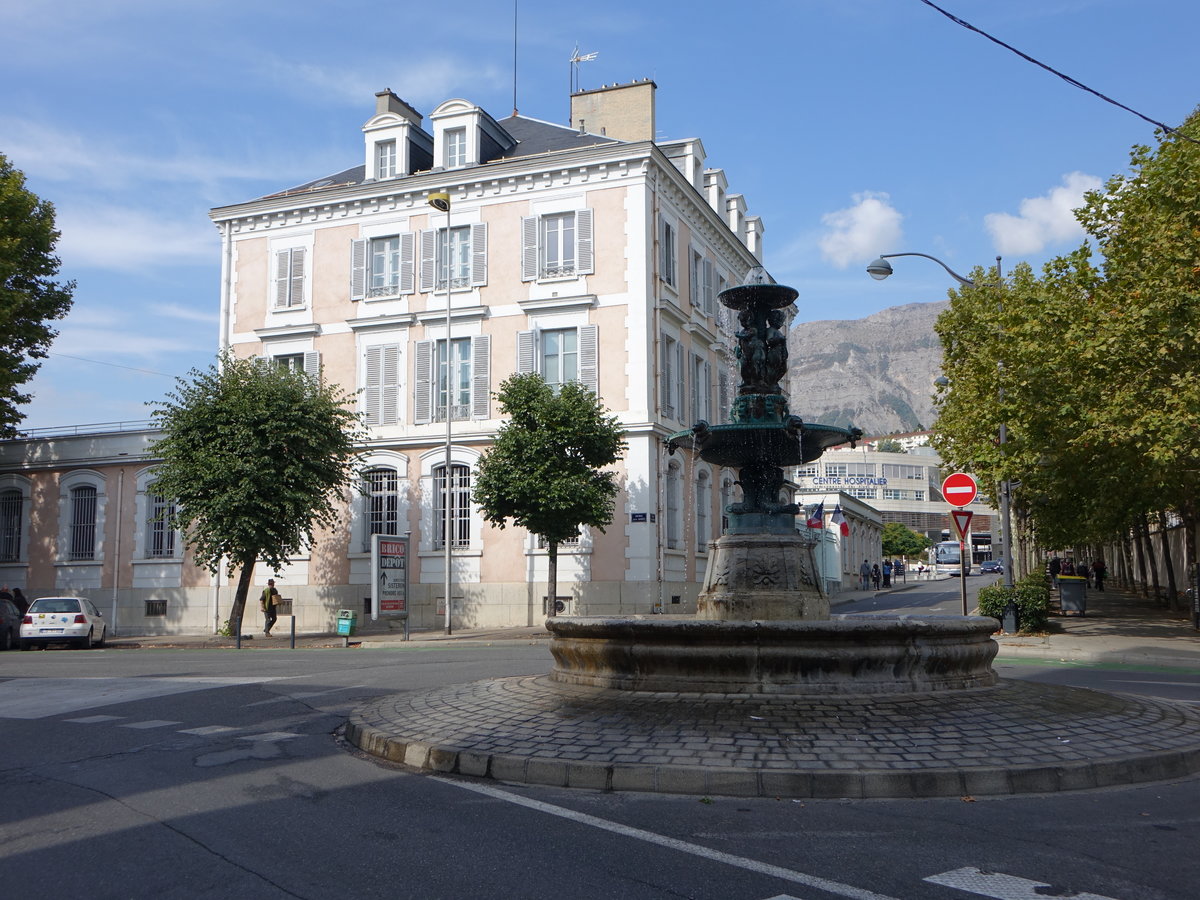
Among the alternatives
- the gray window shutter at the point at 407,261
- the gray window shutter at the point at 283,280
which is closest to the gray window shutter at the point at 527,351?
the gray window shutter at the point at 407,261

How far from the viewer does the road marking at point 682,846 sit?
4453 mm

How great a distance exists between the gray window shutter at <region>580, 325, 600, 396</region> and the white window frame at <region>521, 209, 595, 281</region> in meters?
1.89

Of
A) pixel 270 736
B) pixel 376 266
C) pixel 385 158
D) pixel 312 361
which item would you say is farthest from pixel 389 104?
pixel 270 736

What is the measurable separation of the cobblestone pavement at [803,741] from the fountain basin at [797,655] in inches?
6.4

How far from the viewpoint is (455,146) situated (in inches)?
1283

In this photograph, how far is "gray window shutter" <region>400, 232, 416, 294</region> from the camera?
105ft

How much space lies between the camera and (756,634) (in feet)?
27.0

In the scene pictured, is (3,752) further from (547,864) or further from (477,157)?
(477,157)

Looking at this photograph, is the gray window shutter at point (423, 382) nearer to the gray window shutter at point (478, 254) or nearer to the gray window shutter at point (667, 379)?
the gray window shutter at point (478, 254)

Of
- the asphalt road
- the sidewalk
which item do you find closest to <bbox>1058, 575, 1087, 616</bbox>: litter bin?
the sidewalk

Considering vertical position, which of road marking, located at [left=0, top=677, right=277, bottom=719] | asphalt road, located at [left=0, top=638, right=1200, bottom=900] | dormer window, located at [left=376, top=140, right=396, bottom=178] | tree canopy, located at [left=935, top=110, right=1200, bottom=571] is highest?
dormer window, located at [left=376, top=140, right=396, bottom=178]

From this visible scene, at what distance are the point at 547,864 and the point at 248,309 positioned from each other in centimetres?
3214

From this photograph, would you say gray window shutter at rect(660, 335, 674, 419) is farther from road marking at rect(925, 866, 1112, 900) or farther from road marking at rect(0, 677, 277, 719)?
road marking at rect(925, 866, 1112, 900)

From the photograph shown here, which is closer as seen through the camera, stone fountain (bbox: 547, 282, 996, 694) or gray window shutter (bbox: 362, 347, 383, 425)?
stone fountain (bbox: 547, 282, 996, 694)
